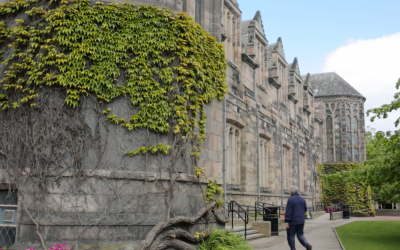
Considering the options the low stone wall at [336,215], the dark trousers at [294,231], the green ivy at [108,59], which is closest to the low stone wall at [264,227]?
the green ivy at [108,59]

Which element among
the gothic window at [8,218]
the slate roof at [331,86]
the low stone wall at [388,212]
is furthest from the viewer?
the slate roof at [331,86]

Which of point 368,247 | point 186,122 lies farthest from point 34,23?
point 368,247

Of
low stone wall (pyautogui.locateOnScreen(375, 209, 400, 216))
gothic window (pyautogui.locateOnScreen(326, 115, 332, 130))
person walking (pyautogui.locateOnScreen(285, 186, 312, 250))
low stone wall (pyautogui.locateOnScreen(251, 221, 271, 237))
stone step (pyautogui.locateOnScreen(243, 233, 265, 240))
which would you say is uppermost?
gothic window (pyautogui.locateOnScreen(326, 115, 332, 130))

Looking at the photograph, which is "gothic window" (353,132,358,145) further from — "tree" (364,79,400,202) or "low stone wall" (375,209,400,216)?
"tree" (364,79,400,202)

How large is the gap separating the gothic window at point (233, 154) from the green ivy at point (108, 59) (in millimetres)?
9207

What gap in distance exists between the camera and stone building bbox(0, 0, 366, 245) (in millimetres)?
11008

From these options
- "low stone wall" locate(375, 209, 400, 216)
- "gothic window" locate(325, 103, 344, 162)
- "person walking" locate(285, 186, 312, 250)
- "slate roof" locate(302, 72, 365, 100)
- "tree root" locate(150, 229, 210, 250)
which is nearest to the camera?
"tree root" locate(150, 229, 210, 250)

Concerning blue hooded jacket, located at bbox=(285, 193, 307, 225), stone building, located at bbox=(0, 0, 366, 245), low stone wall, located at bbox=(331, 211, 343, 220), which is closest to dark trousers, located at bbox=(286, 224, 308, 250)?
blue hooded jacket, located at bbox=(285, 193, 307, 225)

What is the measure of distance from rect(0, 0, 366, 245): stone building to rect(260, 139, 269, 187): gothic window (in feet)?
0.19

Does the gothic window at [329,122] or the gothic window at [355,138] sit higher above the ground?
the gothic window at [329,122]

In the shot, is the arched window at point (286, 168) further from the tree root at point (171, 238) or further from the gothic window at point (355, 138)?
the gothic window at point (355, 138)

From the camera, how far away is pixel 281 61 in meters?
32.0

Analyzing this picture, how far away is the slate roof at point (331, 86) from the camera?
5241cm

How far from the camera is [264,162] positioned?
26734 mm
